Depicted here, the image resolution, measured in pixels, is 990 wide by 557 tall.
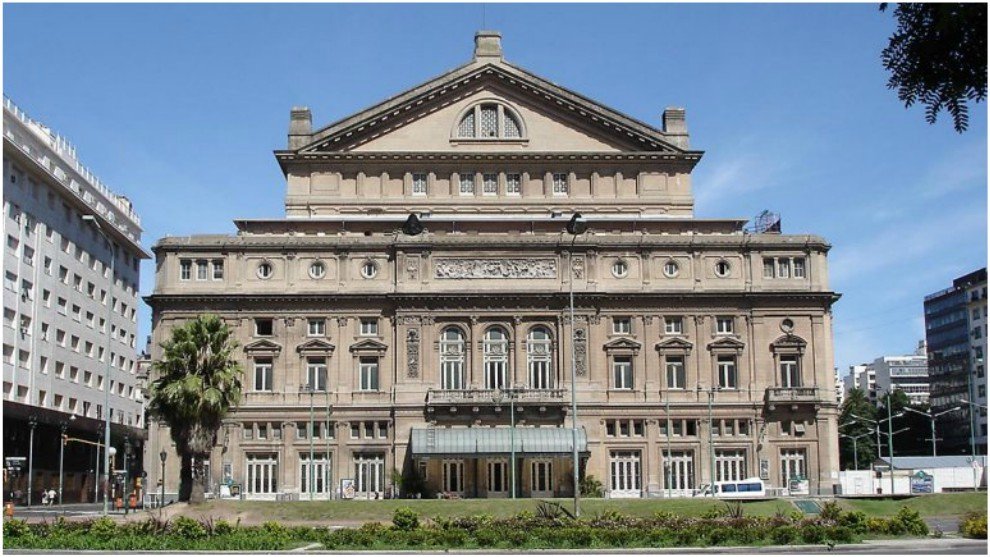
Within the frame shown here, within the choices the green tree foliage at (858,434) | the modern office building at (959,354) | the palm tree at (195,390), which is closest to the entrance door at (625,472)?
the palm tree at (195,390)

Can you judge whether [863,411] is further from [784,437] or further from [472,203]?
[472,203]

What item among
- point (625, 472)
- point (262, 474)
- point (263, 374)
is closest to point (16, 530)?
point (262, 474)

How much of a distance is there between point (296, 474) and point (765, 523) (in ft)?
146

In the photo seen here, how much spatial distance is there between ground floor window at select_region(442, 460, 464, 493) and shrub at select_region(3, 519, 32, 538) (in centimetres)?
4133

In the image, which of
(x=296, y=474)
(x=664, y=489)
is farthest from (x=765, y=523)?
(x=296, y=474)

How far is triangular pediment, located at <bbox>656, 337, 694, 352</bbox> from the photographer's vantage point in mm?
81750

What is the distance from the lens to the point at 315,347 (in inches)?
3219

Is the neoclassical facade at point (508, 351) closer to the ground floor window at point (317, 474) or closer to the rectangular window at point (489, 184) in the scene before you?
the ground floor window at point (317, 474)

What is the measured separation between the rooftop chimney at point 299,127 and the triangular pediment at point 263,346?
1537cm

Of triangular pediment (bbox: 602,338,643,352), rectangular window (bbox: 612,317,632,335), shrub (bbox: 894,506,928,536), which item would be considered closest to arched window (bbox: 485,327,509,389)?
triangular pediment (bbox: 602,338,643,352)

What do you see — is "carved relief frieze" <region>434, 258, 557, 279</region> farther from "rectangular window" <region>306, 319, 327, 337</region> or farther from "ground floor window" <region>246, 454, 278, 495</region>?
"ground floor window" <region>246, 454, 278, 495</region>

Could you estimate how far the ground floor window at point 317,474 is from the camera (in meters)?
79.8

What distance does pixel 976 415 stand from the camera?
5566 inches

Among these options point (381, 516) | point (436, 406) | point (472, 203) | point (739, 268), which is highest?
point (472, 203)
